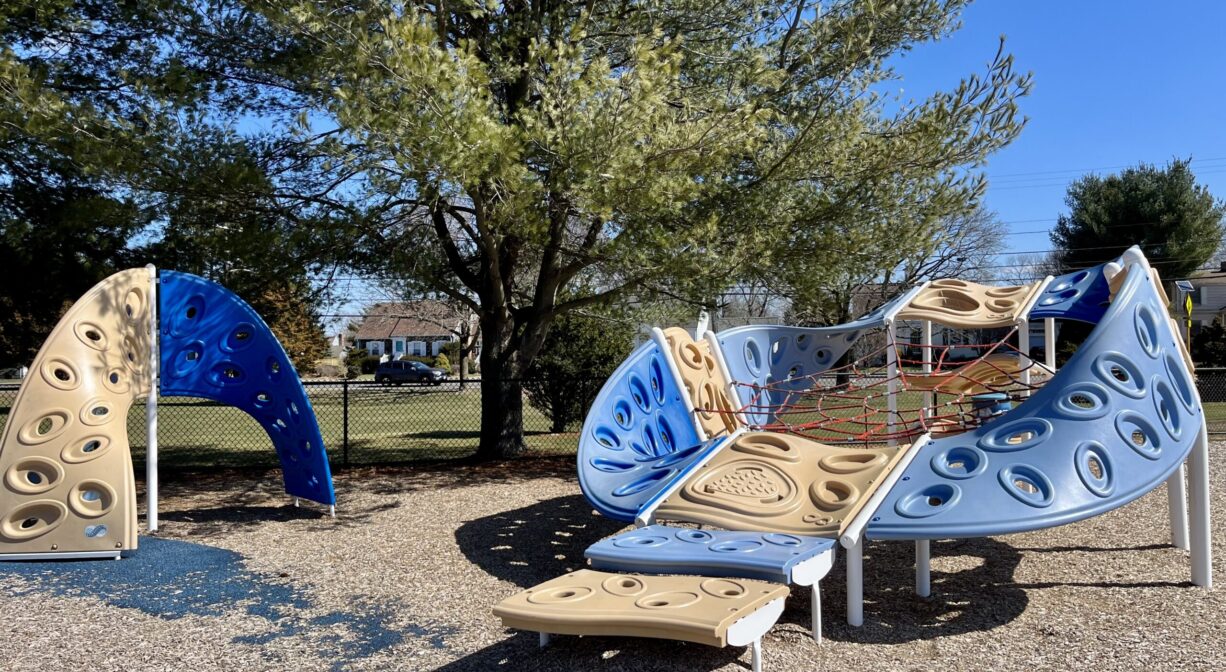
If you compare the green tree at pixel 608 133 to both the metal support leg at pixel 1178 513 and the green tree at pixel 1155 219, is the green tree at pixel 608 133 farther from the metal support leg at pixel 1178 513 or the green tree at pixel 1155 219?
the green tree at pixel 1155 219

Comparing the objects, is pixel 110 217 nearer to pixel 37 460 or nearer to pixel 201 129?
pixel 201 129

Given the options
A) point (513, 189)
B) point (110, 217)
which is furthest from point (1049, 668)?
point (110, 217)

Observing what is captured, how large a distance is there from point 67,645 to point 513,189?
16.0 ft

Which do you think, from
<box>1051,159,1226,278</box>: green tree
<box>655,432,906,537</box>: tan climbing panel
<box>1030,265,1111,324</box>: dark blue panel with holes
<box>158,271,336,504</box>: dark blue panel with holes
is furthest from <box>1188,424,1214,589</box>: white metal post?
<box>1051,159,1226,278</box>: green tree

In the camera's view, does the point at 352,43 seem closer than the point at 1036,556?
No

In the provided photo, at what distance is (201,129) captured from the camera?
9195mm

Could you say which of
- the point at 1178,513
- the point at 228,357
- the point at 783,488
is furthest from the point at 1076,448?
the point at 228,357

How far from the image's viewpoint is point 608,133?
8195 mm

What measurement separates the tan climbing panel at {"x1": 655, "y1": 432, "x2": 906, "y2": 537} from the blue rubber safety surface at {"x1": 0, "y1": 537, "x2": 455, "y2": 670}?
66.3 inches

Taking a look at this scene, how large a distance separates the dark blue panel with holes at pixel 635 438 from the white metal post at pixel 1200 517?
10.2ft

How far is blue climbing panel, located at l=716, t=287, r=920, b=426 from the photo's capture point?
8.52m

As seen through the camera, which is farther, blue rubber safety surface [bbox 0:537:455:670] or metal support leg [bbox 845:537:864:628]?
metal support leg [bbox 845:537:864:628]

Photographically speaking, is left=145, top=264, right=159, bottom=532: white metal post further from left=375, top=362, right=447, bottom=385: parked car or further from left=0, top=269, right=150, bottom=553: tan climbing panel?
left=375, top=362, right=447, bottom=385: parked car

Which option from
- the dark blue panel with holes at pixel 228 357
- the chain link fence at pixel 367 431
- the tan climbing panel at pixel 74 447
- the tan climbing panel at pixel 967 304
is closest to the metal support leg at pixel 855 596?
the tan climbing panel at pixel 967 304
